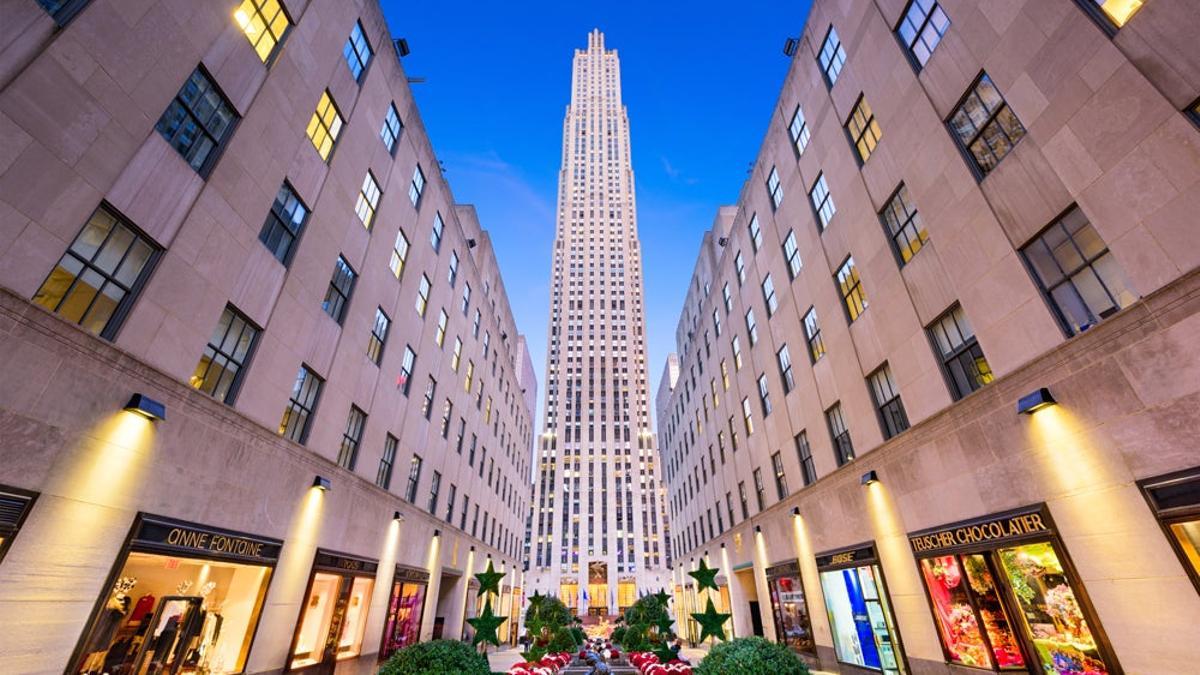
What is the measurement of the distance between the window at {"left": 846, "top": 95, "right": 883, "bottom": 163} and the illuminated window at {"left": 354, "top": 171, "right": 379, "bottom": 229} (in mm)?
18300

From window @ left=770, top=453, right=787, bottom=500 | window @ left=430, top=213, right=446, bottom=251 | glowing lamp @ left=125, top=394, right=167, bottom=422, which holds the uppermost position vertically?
window @ left=430, top=213, right=446, bottom=251

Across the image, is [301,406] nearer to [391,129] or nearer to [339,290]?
[339,290]

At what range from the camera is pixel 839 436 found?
17.9 metres

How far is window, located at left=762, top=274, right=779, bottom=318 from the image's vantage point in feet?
76.0

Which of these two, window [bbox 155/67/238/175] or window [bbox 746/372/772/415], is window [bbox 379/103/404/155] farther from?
window [bbox 746/372/772/415]

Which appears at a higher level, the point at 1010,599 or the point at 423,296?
the point at 423,296

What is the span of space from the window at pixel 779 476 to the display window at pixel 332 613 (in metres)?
18.2

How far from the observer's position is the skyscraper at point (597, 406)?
92.0m

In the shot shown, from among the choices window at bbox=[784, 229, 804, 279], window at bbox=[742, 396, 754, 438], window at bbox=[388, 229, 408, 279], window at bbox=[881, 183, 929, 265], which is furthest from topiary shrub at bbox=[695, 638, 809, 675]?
window at bbox=[388, 229, 408, 279]

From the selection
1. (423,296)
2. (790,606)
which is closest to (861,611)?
(790,606)

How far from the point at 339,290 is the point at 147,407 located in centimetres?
831

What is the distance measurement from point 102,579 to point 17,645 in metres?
1.42

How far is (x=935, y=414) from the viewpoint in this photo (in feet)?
40.5

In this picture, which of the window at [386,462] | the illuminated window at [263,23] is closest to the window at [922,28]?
the illuminated window at [263,23]
